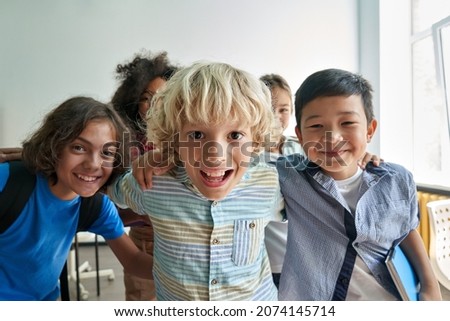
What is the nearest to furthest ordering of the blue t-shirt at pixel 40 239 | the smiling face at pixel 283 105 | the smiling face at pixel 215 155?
the smiling face at pixel 215 155 < the blue t-shirt at pixel 40 239 < the smiling face at pixel 283 105

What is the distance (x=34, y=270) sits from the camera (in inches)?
19.5

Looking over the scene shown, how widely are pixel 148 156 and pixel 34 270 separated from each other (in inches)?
10.8

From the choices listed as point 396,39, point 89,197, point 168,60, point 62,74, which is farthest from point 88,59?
point 396,39

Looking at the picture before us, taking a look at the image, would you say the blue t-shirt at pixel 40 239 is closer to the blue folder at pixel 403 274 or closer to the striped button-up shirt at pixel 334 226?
the striped button-up shirt at pixel 334 226

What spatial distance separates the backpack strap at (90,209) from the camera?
0.51 meters

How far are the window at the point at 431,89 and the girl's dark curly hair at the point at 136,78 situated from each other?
542 mm

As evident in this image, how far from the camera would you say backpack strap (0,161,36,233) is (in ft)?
1.46

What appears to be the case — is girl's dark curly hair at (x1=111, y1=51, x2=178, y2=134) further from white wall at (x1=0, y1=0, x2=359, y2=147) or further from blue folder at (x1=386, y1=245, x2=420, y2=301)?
blue folder at (x1=386, y1=245, x2=420, y2=301)

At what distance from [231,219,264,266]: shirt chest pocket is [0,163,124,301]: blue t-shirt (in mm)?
234

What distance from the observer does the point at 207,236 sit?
0.39 metres

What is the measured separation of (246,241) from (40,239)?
320 millimetres

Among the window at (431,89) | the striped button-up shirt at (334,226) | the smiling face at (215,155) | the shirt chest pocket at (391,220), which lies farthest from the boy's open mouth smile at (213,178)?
the window at (431,89)

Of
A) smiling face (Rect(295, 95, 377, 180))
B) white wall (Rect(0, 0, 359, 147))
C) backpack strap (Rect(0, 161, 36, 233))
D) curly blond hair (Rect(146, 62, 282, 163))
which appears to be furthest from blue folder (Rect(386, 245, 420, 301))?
backpack strap (Rect(0, 161, 36, 233))

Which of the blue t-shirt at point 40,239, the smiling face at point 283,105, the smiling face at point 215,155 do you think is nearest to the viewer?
the smiling face at point 215,155
